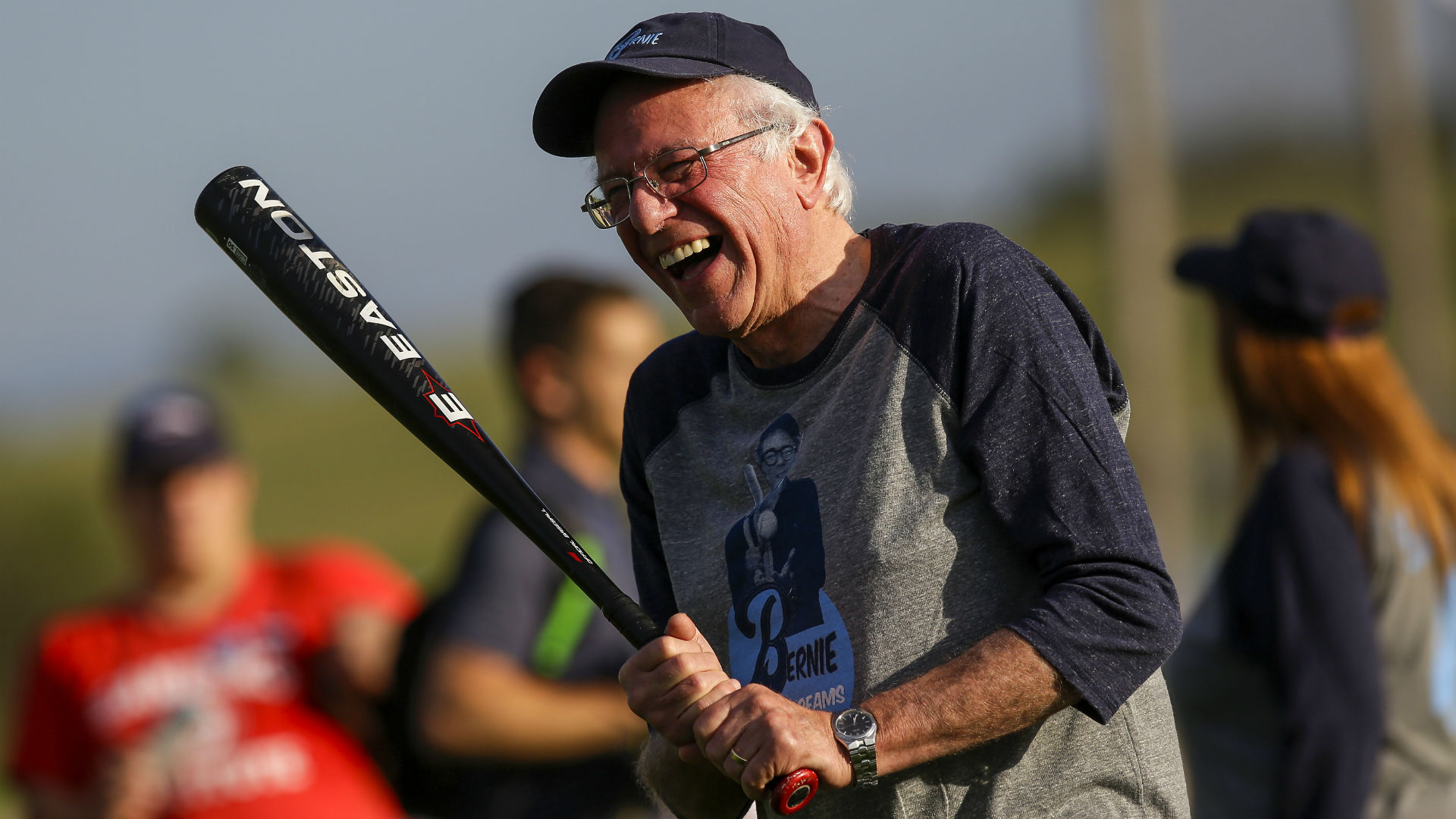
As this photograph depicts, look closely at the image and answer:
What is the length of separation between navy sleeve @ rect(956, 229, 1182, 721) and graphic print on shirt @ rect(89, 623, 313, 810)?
12.5 ft

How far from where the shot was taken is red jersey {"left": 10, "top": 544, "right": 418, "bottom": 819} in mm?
5172

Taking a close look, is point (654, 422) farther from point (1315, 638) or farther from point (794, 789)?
point (1315, 638)

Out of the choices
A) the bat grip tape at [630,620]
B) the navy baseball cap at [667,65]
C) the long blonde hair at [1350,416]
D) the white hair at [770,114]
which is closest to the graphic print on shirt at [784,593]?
the bat grip tape at [630,620]

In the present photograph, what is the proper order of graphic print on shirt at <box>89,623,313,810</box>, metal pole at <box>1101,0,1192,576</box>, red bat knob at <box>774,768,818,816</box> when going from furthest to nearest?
metal pole at <box>1101,0,1192,576</box> → graphic print on shirt at <box>89,623,313,810</box> → red bat knob at <box>774,768,818,816</box>

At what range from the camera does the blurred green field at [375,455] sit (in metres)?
16.1

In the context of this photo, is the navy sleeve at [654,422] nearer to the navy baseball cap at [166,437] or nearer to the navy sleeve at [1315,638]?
the navy sleeve at [1315,638]

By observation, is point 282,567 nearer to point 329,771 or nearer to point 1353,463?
point 329,771

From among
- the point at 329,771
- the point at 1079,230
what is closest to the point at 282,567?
the point at 329,771

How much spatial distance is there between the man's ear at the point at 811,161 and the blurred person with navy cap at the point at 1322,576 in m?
1.66

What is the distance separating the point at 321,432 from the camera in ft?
98.0

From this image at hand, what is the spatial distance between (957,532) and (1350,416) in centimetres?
191

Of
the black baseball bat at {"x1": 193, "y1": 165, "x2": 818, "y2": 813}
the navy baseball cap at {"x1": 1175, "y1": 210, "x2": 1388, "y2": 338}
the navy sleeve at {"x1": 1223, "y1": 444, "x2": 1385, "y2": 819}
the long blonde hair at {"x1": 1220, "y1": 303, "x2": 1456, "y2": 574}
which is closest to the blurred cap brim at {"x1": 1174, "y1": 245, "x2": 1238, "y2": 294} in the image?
the navy baseball cap at {"x1": 1175, "y1": 210, "x2": 1388, "y2": 338}

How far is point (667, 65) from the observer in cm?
229

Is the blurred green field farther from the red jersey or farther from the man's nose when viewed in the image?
the man's nose
